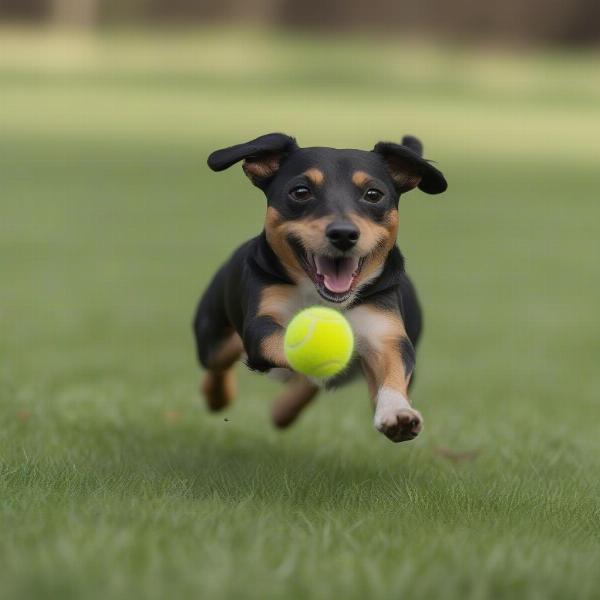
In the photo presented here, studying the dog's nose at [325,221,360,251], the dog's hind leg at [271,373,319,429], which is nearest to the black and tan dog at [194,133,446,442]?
the dog's nose at [325,221,360,251]

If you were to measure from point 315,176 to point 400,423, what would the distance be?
1.15 metres

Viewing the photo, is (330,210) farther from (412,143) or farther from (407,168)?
(412,143)

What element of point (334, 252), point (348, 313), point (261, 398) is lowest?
point (261, 398)

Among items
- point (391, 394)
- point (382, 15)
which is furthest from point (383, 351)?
point (382, 15)

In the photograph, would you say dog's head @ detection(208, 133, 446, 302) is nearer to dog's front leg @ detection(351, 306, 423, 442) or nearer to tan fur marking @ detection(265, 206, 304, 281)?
tan fur marking @ detection(265, 206, 304, 281)

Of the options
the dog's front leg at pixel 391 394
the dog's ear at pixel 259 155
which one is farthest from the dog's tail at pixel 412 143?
the dog's front leg at pixel 391 394

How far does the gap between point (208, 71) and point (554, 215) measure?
2738 centimetres

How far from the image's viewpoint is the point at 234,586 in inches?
125

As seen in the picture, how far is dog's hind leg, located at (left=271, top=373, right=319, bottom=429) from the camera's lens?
6629 mm

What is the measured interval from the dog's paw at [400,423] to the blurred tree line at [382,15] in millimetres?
48506

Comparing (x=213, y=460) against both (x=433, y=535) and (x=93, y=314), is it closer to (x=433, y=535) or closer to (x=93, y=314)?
(x=433, y=535)

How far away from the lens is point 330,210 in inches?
194

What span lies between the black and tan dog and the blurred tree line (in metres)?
47.5

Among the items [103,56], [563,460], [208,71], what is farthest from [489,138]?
[563,460]
